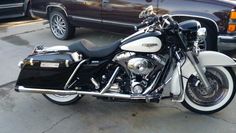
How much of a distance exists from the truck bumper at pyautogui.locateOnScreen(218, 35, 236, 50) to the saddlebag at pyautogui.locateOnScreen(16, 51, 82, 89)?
2.13 meters

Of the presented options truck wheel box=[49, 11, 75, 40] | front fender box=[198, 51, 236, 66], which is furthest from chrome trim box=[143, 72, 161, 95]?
truck wheel box=[49, 11, 75, 40]

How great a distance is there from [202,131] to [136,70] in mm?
979

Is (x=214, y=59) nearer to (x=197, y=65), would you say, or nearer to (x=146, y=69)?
(x=197, y=65)

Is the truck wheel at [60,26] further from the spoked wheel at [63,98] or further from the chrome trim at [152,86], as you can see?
the chrome trim at [152,86]

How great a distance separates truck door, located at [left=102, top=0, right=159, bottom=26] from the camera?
5485mm

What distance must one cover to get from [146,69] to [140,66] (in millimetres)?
84

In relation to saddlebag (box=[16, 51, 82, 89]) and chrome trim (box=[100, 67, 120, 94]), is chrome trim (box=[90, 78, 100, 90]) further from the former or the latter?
saddlebag (box=[16, 51, 82, 89])

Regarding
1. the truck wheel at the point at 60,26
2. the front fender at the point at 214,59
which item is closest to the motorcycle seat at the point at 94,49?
the front fender at the point at 214,59

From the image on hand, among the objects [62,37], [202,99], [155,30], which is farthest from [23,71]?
[62,37]

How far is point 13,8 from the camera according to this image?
8.55 meters

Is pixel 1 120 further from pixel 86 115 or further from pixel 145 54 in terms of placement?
pixel 145 54

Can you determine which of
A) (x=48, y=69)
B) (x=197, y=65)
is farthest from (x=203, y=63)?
(x=48, y=69)

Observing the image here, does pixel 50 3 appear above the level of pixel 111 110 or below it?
above

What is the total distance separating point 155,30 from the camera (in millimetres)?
3531
